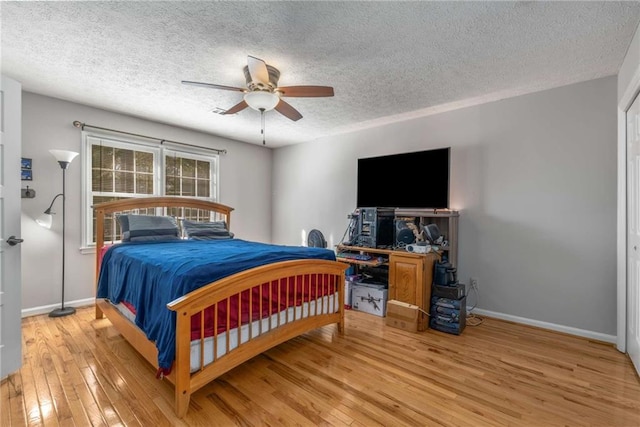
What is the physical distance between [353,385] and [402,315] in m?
1.15

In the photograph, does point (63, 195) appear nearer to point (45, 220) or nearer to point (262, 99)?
point (45, 220)

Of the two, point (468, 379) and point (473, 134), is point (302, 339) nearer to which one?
point (468, 379)

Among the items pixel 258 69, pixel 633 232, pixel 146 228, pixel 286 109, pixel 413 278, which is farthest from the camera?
pixel 146 228

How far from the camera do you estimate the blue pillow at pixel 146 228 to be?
10.6 ft

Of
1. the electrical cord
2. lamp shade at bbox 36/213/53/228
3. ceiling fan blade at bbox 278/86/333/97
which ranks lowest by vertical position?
the electrical cord

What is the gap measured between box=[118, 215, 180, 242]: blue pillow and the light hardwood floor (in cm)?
101

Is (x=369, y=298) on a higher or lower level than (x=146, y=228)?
lower

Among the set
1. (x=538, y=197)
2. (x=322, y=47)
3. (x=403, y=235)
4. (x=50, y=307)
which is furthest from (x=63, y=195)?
(x=538, y=197)

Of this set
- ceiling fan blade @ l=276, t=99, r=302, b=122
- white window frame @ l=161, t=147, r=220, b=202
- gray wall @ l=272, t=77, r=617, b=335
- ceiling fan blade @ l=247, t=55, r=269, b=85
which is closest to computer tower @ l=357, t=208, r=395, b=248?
gray wall @ l=272, t=77, r=617, b=335

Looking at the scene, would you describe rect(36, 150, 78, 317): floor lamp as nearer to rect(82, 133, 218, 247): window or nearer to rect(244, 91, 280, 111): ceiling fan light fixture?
rect(82, 133, 218, 247): window

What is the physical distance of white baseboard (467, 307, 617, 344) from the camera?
8.65 feet

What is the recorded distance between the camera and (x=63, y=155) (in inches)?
122

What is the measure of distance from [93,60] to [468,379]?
3831mm

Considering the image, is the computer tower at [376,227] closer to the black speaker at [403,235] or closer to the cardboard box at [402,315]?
the black speaker at [403,235]
